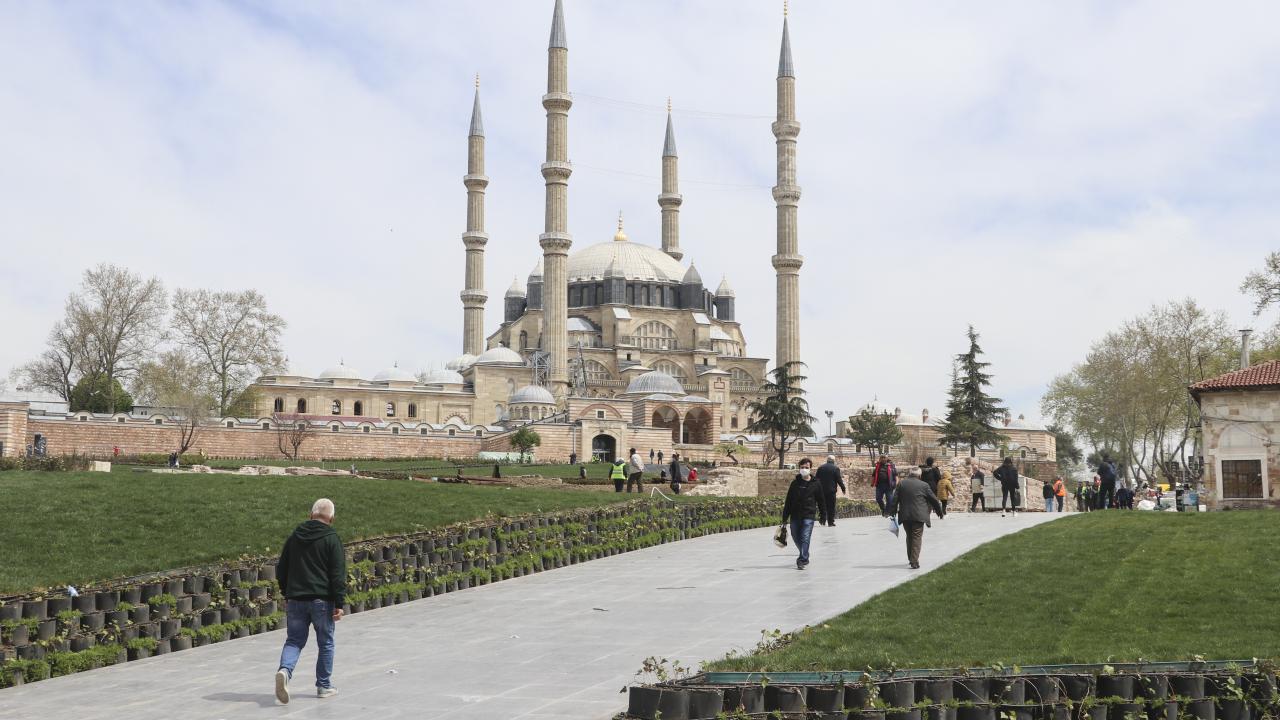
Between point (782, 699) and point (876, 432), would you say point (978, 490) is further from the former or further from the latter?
point (876, 432)

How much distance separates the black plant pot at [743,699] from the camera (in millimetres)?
6117

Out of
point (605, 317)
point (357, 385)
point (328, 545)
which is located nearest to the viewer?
point (328, 545)

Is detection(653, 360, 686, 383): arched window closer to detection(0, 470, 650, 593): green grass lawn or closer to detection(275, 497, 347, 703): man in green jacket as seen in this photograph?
detection(0, 470, 650, 593): green grass lawn

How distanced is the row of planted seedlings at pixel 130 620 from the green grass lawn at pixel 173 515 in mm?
775

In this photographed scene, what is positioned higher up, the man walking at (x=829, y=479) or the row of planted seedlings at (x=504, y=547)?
the man walking at (x=829, y=479)

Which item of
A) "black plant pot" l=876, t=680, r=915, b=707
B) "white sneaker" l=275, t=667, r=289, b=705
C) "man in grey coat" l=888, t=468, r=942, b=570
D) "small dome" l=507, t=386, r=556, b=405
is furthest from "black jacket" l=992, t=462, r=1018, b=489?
"small dome" l=507, t=386, r=556, b=405

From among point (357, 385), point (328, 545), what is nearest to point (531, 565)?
point (328, 545)

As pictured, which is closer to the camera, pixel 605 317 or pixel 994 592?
pixel 994 592

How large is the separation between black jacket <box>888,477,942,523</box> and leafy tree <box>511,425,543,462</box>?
3335 centimetres

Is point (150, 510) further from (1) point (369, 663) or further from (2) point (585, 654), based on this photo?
(2) point (585, 654)

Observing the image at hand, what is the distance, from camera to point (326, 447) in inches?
1891

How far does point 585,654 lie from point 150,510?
6.44m

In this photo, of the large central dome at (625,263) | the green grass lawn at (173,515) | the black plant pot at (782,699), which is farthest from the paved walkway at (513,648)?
the large central dome at (625,263)

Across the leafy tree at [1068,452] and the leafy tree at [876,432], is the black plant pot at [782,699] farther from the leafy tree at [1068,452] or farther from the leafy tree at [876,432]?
the leafy tree at [1068,452]
